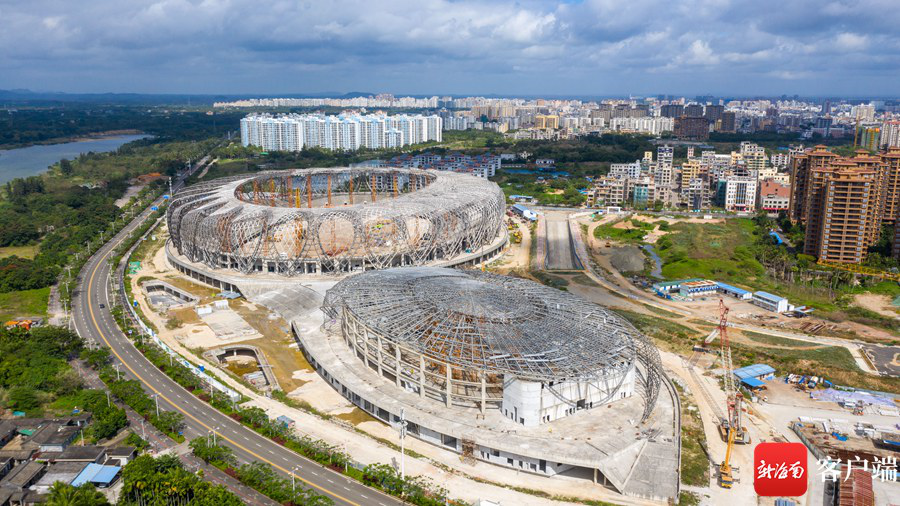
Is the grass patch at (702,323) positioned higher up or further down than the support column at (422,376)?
further down

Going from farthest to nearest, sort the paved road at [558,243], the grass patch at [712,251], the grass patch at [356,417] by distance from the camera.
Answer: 1. the paved road at [558,243]
2. the grass patch at [712,251]
3. the grass patch at [356,417]

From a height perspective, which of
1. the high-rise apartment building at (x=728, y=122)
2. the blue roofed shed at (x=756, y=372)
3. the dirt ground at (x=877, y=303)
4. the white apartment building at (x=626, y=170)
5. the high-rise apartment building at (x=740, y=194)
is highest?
the high-rise apartment building at (x=728, y=122)

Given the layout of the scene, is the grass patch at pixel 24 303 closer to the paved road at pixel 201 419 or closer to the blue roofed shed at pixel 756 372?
the paved road at pixel 201 419


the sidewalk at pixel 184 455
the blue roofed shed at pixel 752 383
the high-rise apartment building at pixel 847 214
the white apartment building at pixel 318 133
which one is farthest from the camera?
the white apartment building at pixel 318 133

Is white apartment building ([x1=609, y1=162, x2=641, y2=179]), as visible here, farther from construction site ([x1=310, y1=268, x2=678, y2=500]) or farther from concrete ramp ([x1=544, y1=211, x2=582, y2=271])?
construction site ([x1=310, y1=268, x2=678, y2=500])

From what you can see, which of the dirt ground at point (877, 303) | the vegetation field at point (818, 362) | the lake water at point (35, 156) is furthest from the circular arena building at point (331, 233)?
the lake water at point (35, 156)

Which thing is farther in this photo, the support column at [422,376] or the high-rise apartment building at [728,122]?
the high-rise apartment building at [728,122]

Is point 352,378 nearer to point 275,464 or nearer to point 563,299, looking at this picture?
point 275,464
